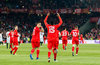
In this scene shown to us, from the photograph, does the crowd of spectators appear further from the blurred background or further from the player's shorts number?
the player's shorts number

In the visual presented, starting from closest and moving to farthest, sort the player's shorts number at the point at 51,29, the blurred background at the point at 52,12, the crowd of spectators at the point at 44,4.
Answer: the player's shorts number at the point at 51,29, the blurred background at the point at 52,12, the crowd of spectators at the point at 44,4

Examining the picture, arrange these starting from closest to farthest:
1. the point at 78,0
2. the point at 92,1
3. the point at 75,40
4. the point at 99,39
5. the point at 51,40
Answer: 1. the point at 51,40
2. the point at 75,40
3. the point at 99,39
4. the point at 92,1
5. the point at 78,0

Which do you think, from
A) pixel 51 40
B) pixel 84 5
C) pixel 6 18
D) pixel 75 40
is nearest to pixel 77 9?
pixel 84 5

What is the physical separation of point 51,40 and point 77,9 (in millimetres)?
52702

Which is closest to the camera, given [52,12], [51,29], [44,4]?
[51,29]

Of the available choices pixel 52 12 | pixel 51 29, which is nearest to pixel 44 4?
→ pixel 52 12

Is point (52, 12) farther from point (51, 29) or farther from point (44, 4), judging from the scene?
point (51, 29)

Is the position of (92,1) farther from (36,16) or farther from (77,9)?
(36,16)

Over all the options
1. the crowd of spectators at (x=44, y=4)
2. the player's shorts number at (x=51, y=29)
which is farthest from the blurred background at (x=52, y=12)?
the player's shorts number at (x=51, y=29)

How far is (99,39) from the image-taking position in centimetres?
5931

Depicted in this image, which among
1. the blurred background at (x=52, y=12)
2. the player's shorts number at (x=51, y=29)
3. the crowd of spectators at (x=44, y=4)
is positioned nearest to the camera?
the player's shorts number at (x=51, y=29)

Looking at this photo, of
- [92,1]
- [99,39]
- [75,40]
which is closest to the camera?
[75,40]

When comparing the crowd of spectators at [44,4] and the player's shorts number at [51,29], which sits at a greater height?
the crowd of spectators at [44,4]

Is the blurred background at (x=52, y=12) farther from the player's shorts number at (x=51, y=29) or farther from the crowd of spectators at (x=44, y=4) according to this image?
the player's shorts number at (x=51, y=29)
